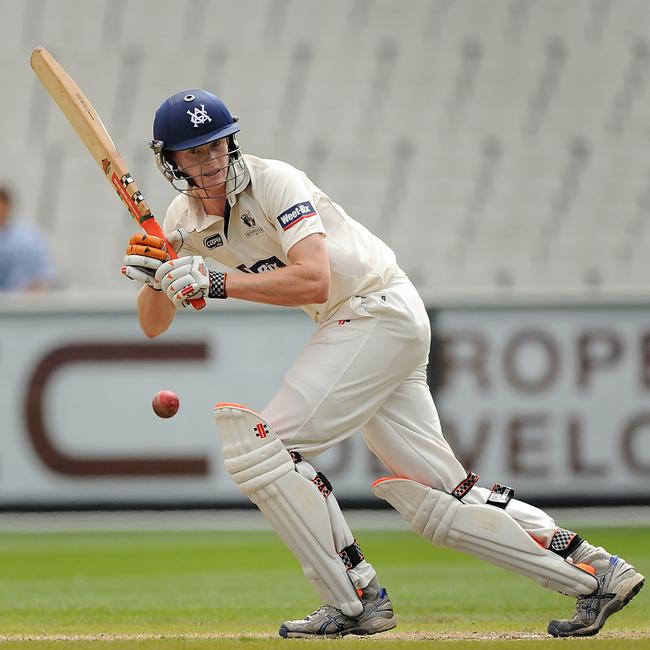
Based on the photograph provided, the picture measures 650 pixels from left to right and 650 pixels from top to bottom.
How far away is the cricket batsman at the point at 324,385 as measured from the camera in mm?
4195

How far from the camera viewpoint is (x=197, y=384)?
8.47 m

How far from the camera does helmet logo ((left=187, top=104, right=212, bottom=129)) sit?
423cm

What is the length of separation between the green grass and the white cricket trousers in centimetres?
52

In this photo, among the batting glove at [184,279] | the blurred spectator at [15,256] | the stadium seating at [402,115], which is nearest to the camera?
the batting glove at [184,279]

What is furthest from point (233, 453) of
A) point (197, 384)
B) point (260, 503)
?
point (197, 384)

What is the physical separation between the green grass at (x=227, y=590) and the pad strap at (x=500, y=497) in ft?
1.40

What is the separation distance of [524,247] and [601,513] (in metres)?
5.36

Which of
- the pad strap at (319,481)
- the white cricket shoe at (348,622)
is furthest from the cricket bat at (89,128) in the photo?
the white cricket shoe at (348,622)

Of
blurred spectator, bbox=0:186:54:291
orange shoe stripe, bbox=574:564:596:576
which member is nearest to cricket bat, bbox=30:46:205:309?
orange shoe stripe, bbox=574:564:596:576

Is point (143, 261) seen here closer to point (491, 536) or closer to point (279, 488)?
point (279, 488)

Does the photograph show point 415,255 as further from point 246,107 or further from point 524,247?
point 246,107

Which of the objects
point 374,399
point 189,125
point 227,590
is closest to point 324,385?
point 374,399

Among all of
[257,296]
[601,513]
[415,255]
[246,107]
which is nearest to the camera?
[257,296]

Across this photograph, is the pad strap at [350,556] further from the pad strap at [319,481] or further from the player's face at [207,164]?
the player's face at [207,164]
